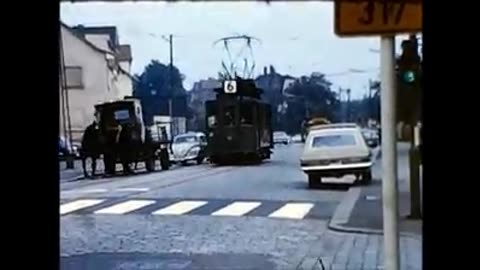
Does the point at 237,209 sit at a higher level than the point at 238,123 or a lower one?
lower

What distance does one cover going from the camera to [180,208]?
Result: 434cm

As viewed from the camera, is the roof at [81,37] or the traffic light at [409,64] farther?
the roof at [81,37]

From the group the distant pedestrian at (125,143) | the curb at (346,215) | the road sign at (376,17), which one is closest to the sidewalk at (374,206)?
the curb at (346,215)

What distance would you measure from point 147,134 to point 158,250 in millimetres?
874

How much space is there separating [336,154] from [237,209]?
2.15ft

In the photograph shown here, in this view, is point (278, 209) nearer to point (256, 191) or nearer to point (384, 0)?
point (256, 191)

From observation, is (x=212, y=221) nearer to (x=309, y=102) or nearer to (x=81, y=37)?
(x=309, y=102)

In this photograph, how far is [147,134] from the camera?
332cm

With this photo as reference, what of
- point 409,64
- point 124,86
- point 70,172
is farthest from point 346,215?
point 409,64

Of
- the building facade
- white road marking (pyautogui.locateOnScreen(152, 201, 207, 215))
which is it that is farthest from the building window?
white road marking (pyautogui.locateOnScreen(152, 201, 207, 215))

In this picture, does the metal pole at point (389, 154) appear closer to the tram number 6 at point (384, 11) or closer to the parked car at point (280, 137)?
the tram number 6 at point (384, 11)

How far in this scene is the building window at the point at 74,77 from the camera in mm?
2834

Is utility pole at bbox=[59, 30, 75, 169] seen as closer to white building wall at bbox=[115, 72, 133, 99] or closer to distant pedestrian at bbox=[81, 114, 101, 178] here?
distant pedestrian at bbox=[81, 114, 101, 178]
